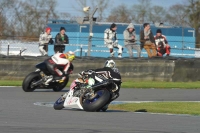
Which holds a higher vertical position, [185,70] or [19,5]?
[19,5]

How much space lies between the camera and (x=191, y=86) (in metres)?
23.9

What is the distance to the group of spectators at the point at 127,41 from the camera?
25.8m

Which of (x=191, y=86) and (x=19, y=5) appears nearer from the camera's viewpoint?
(x=191, y=86)

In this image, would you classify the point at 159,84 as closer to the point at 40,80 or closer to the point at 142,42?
the point at 142,42

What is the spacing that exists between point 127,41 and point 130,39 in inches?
6.0

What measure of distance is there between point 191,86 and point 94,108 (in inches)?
428

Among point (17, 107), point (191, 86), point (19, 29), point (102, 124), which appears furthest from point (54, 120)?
point (19, 29)

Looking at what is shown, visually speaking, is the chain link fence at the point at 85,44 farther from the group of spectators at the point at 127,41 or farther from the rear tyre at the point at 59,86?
the rear tyre at the point at 59,86

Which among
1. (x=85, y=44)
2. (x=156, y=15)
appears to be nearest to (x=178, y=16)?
(x=156, y=15)

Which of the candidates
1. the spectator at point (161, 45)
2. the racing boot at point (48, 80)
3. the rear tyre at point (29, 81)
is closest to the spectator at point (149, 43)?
the spectator at point (161, 45)

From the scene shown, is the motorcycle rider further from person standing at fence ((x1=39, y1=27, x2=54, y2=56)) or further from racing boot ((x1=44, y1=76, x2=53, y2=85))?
person standing at fence ((x1=39, y1=27, x2=54, y2=56))

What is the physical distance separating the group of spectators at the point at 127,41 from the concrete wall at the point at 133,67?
4.17ft

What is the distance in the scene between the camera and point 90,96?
1382 centimetres

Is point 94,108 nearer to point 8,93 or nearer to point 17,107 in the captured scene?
point 17,107
